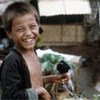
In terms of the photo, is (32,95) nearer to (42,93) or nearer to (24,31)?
(42,93)

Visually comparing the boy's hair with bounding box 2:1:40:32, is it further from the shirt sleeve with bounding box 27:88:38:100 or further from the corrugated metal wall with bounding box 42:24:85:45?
the corrugated metal wall with bounding box 42:24:85:45

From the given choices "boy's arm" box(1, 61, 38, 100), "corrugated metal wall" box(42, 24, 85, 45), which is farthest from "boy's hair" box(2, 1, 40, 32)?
"corrugated metal wall" box(42, 24, 85, 45)

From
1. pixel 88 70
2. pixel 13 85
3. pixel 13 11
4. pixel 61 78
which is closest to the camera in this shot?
pixel 13 85

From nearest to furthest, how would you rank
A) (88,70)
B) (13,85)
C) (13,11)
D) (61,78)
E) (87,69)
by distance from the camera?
(13,85) → (13,11) → (61,78) → (88,70) → (87,69)

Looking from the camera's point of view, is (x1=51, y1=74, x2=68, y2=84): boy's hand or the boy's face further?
(x1=51, y1=74, x2=68, y2=84): boy's hand

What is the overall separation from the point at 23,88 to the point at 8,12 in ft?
1.48

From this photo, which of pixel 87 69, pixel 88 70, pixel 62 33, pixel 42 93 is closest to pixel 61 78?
pixel 42 93

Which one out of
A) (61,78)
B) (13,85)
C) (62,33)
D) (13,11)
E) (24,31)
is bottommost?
(62,33)

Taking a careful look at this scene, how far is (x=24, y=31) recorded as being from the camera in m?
2.16

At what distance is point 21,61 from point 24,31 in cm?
18

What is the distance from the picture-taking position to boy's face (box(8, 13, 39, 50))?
2.15 m

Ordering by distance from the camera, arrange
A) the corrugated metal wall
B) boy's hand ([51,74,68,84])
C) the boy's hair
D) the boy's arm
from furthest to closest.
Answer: the corrugated metal wall
boy's hand ([51,74,68,84])
the boy's hair
the boy's arm

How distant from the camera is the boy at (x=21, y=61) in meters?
2.04

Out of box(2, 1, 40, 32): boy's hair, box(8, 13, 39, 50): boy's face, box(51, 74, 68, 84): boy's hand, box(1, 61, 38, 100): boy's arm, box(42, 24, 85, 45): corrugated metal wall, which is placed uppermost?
box(2, 1, 40, 32): boy's hair
